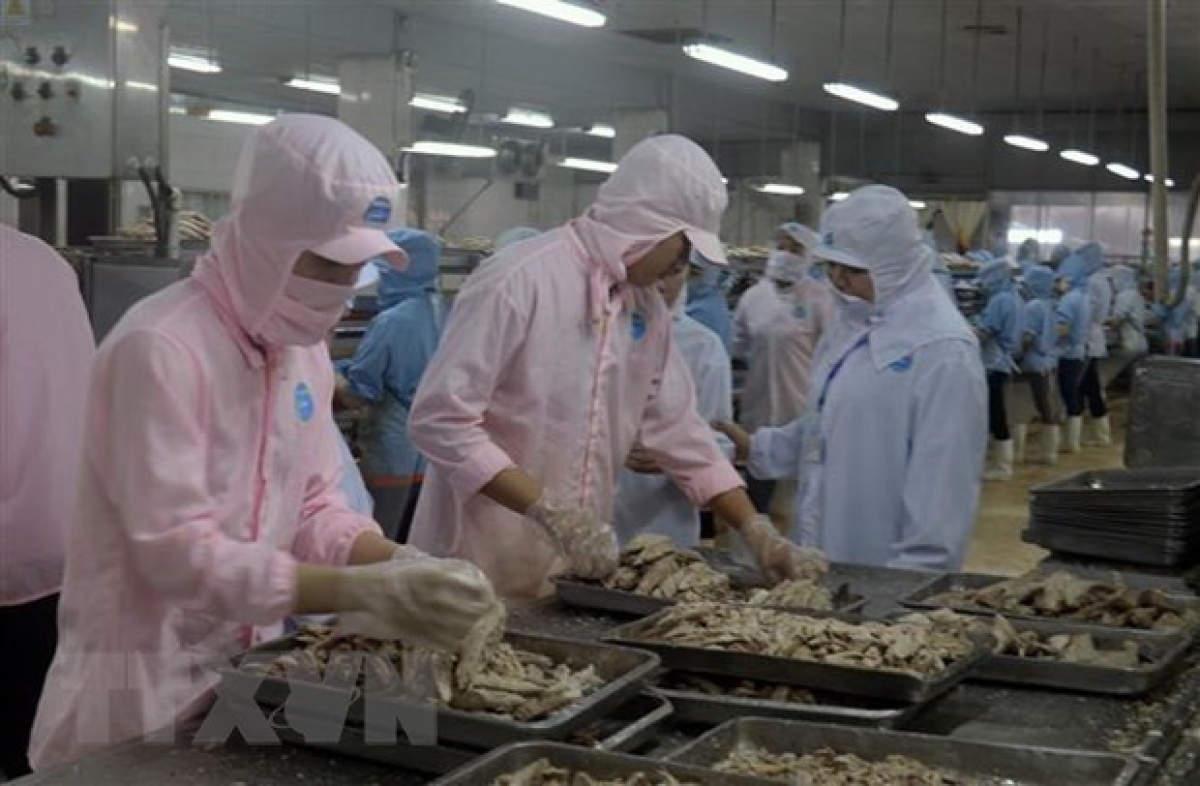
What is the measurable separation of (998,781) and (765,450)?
1.84m

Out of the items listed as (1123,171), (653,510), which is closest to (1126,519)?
(653,510)

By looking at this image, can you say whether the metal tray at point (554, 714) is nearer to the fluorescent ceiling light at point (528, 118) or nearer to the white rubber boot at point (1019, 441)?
the white rubber boot at point (1019, 441)

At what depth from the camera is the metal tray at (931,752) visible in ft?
5.09

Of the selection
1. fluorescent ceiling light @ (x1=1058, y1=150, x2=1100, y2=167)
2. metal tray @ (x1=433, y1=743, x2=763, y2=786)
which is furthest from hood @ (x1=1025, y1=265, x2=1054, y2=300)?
metal tray @ (x1=433, y1=743, x2=763, y2=786)

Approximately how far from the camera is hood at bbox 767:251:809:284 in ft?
23.8

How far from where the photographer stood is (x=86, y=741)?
5.95 ft

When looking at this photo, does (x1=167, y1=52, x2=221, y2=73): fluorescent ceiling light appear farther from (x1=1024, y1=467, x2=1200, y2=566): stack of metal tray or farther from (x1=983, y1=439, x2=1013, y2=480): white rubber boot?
(x1=1024, y1=467, x2=1200, y2=566): stack of metal tray

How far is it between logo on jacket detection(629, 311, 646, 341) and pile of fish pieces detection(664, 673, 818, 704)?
1045mm

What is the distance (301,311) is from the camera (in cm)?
185

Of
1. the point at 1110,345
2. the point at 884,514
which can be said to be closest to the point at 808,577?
the point at 884,514

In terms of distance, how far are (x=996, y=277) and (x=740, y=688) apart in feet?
32.4

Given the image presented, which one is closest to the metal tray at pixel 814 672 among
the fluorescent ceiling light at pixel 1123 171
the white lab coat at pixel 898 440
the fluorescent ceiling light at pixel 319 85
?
the white lab coat at pixel 898 440

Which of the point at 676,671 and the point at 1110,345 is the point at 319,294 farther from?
the point at 1110,345

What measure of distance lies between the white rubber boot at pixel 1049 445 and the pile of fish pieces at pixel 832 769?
1026cm
